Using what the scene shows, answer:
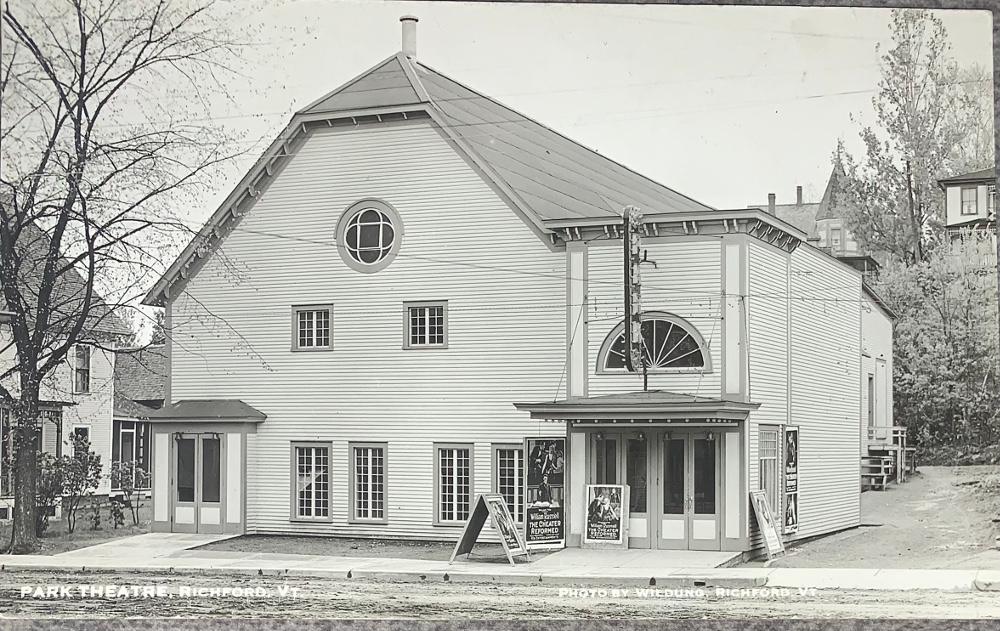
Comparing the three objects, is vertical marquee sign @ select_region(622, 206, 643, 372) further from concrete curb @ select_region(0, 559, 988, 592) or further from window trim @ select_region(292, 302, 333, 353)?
window trim @ select_region(292, 302, 333, 353)

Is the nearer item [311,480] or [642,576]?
[642,576]

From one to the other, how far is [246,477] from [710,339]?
4.80 metres

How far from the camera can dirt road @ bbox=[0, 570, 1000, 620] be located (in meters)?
11.4

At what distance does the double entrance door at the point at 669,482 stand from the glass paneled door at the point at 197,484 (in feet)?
12.4

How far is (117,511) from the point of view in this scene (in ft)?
42.8

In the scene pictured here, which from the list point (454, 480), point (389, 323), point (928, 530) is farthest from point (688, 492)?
point (389, 323)

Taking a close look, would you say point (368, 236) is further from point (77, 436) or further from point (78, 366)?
point (77, 436)

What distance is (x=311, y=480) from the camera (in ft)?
47.8

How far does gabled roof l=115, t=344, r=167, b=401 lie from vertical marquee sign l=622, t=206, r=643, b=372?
4.40m

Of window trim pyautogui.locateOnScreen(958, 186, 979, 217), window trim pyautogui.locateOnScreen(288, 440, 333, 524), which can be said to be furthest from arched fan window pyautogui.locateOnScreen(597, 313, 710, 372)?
window trim pyautogui.locateOnScreen(288, 440, 333, 524)

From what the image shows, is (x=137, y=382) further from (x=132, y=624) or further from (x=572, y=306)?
(x=572, y=306)

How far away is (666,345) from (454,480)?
8.28 feet

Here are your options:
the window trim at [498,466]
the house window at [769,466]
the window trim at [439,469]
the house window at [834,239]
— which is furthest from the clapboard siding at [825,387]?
the window trim at [439,469]

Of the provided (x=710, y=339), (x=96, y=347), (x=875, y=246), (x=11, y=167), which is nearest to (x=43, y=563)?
(x=96, y=347)
